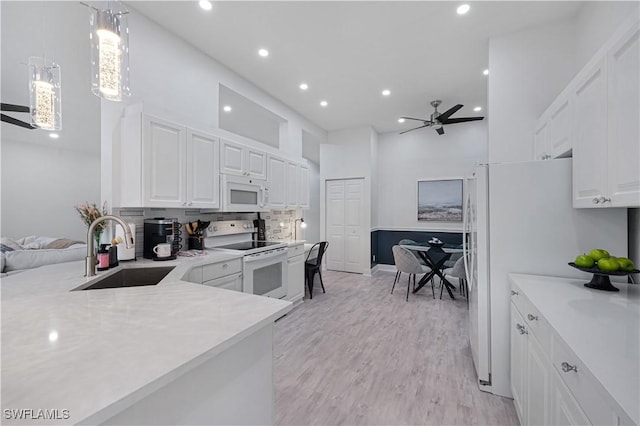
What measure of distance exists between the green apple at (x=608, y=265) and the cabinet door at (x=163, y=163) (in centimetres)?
317

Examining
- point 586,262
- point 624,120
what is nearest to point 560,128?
point 624,120

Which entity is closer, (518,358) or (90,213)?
(518,358)

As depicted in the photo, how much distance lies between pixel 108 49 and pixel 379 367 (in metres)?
2.98

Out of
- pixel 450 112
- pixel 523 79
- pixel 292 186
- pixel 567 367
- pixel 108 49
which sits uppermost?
Result: pixel 450 112

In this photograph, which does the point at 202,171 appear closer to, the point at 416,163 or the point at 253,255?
the point at 253,255

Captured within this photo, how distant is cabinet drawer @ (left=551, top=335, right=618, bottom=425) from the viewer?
77 cm

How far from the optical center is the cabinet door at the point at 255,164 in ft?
11.1

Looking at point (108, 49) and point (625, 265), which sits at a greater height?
point (108, 49)

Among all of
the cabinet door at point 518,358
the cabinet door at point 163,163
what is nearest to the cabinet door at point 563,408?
the cabinet door at point 518,358

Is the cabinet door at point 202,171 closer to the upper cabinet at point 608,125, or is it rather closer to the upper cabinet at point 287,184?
the upper cabinet at point 287,184

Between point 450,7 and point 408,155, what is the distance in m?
3.68

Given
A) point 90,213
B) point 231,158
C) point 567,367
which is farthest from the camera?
point 231,158

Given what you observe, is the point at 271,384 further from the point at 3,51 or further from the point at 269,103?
the point at 269,103

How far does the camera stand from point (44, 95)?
169cm
